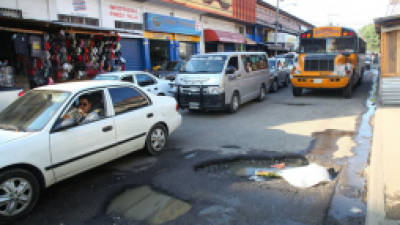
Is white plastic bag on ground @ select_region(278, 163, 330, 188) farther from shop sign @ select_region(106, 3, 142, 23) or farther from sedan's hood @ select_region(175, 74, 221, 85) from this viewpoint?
shop sign @ select_region(106, 3, 142, 23)

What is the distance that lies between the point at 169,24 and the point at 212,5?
5.77m

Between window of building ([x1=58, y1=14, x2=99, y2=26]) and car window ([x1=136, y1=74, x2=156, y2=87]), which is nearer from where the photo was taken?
car window ([x1=136, y1=74, x2=156, y2=87])

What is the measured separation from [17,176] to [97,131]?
130cm

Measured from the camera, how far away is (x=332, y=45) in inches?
558

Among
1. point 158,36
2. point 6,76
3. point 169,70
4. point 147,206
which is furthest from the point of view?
point 158,36

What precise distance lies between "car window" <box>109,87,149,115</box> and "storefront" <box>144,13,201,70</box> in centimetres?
1489

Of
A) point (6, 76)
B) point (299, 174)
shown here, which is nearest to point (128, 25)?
point (6, 76)

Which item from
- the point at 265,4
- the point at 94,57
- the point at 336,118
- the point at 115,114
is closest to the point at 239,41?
the point at 265,4

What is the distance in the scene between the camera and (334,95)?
49.2 ft

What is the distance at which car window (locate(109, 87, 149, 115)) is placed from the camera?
5371mm

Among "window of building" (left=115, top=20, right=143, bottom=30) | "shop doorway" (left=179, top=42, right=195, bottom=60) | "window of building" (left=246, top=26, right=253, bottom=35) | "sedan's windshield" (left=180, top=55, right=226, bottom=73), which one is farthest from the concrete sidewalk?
"window of building" (left=246, top=26, right=253, bottom=35)

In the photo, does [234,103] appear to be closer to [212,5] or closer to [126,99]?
[126,99]

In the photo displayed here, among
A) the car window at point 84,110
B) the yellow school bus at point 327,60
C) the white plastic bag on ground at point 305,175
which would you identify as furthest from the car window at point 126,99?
the yellow school bus at point 327,60

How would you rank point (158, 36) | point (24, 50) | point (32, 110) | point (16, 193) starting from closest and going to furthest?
point (16, 193)
point (32, 110)
point (24, 50)
point (158, 36)
